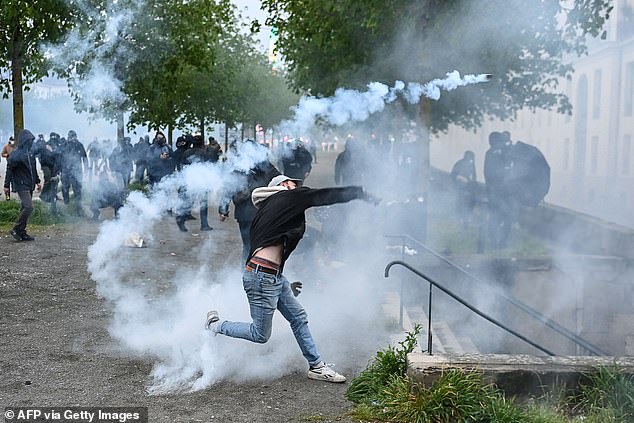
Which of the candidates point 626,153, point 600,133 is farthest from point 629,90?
point 600,133

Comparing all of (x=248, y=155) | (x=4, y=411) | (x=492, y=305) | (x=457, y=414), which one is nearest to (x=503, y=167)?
(x=492, y=305)

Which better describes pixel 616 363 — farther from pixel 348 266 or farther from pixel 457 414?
pixel 348 266

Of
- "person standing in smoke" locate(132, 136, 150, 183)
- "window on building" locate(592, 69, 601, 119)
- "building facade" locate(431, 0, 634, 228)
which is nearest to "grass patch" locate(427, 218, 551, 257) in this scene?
"person standing in smoke" locate(132, 136, 150, 183)

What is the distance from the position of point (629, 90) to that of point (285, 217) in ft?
73.9

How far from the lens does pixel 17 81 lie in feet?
50.8

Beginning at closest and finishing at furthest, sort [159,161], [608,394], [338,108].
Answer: [608,394], [338,108], [159,161]

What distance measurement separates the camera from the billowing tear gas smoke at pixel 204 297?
21.3 ft

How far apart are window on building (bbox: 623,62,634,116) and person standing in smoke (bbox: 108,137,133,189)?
16062 millimetres

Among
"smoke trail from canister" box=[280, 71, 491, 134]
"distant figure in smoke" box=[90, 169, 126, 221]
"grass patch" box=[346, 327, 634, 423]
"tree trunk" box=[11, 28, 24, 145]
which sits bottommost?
"grass patch" box=[346, 327, 634, 423]

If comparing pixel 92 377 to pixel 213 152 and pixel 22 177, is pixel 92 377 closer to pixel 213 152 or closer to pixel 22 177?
pixel 213 152

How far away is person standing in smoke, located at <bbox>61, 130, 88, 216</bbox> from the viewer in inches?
659

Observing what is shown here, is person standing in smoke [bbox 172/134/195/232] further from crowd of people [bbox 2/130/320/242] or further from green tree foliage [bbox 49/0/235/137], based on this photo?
green tree foliage [bbox 49/0/235/137]

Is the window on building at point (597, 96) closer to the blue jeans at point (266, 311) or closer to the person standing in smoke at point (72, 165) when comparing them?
the person standing in smoke at point (72, 165)

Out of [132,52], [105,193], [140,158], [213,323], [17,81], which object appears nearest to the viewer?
[213,323]
